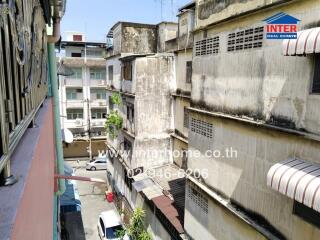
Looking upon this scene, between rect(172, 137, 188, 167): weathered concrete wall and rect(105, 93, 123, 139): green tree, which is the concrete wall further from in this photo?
rect(172, 137, 188, 167): weathered concrete wall

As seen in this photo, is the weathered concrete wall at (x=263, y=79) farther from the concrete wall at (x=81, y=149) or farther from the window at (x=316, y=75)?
the concrete wall at (x=81, y=149)

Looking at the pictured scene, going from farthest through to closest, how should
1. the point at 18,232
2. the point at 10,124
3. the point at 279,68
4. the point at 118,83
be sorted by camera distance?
the point at 118,83, the point at 279,68, the point at 10,124, the point at 18,232

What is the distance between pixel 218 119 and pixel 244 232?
2928 mm

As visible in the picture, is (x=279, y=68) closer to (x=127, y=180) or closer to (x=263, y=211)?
(x=263, y=211)

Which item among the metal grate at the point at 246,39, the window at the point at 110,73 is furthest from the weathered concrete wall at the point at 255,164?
the window at the point at 110,73

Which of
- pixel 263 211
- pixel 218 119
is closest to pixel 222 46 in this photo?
pixel 218 119

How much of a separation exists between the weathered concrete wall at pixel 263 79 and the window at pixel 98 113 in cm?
2497

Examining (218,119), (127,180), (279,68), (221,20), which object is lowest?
(127,180)

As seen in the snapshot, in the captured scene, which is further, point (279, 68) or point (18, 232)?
point (279, 68)

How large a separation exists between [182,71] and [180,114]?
2.33m

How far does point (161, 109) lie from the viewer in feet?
51.7

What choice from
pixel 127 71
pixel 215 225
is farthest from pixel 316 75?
pixel 127 71

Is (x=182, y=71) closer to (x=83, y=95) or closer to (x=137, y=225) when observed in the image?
(x=137, y=225)

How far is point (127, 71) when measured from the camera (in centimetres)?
1680
